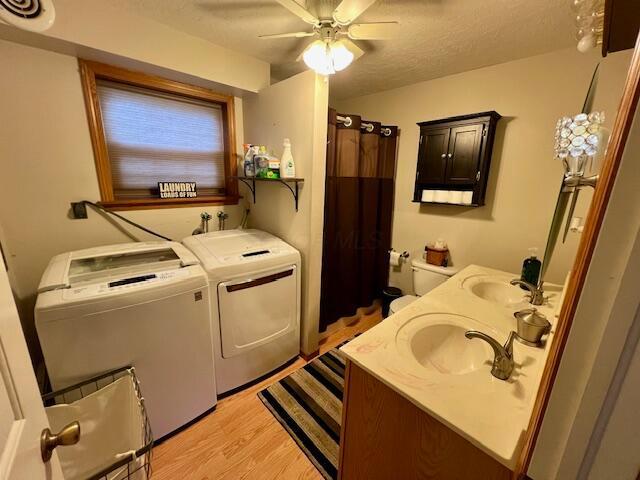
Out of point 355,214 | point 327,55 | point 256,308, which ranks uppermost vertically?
point 327,55

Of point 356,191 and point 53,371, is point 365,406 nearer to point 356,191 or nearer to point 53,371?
point 53,371

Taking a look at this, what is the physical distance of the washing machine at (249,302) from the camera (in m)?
1.56

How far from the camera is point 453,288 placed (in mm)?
1444

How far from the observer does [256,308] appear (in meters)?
1.69

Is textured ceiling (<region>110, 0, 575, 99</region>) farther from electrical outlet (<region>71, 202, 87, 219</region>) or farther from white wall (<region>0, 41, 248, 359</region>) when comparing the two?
electrical outlet (<region>71, 202, 87, 219</region>)

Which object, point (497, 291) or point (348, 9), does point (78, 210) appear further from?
point (497, 291)

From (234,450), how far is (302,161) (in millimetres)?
1800

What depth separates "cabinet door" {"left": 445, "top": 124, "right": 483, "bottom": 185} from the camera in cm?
194

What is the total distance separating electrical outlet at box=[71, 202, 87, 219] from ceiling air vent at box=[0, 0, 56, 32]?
109 cm

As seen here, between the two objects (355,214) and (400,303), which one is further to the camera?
(355,214)

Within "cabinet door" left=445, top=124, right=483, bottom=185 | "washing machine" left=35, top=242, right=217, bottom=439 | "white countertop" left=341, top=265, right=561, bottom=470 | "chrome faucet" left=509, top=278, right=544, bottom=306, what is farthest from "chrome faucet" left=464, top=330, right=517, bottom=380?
"cabinet door" left=445, top=124, right=483, bottom=185

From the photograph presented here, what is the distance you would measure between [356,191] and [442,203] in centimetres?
76

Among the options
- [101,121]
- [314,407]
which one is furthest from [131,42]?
[314,407]

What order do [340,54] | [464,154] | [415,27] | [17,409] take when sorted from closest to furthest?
[17,409] < [340,54] < [415,27] < [464,154]
